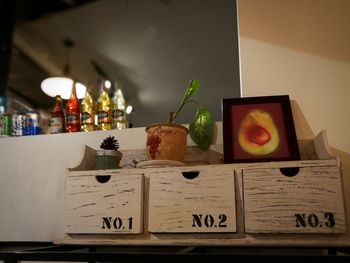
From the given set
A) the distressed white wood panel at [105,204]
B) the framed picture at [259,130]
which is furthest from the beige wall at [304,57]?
the distressed white wood panel at [105,204]

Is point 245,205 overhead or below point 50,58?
below

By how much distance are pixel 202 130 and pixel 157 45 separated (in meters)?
1.20

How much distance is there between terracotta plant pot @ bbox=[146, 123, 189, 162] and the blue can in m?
0.75

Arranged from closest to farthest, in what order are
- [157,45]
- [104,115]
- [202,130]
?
1. [202,130]
2. [104,115]
3. [157,45]

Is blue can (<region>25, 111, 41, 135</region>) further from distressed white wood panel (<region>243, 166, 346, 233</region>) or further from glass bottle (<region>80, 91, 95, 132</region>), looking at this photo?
distressed white wood panel (<region>243, 166, 346, 233</region>)

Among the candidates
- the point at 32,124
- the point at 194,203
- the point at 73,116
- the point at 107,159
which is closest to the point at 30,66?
the point at 32,124

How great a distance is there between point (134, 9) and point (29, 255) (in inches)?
65.7

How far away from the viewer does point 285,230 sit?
39.0 inches

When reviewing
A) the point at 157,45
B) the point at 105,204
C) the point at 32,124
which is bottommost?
the point at 105,204

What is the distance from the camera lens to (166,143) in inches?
48.6

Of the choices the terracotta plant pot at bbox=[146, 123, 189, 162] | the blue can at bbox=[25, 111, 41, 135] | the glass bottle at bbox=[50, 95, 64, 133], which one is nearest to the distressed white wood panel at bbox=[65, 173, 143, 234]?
the terracotta plant pot at bbox=[146, 123, 189, 162]

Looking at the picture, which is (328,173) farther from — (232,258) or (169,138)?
(169,138)

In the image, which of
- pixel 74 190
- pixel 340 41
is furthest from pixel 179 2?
pixel 74 190

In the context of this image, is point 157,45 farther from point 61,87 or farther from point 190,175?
point 190,175
